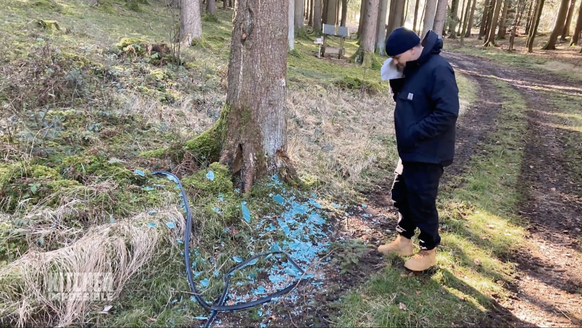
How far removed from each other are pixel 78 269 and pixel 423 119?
A: 2.92 metres

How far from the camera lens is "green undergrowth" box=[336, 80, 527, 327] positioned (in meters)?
2.88

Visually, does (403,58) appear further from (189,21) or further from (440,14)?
(440,14)

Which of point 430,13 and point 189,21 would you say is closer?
point 189,21

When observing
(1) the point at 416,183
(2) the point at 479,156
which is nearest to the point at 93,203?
(1) the point at 416,183

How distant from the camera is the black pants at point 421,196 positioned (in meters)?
3.13

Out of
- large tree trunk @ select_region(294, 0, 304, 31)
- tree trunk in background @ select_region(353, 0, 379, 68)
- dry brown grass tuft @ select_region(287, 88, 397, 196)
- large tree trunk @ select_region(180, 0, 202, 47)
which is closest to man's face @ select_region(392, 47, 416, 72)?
dry brown grass tuft @ select_region(287, 88, 397, 196)

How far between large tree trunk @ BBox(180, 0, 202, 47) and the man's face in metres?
9.21

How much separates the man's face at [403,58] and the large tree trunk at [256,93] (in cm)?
145

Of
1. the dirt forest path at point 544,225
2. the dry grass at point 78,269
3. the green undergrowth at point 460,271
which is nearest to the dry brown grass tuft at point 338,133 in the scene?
the green undergrowth at point 460,271

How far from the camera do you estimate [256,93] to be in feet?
13.3

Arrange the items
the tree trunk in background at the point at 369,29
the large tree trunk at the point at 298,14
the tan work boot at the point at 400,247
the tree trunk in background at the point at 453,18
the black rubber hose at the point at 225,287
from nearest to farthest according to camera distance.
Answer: the black rubber hose at the point at 225,287, the tan work boot at the point at 400,247, the tree trunk in background at the point at 369,29, the large tree trunk at the point at 298,14, the tree trunk in background at the point at 453,18

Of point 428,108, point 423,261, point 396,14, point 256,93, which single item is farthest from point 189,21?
point 396,14

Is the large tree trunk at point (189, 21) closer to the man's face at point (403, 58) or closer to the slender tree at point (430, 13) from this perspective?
the man's face at point (403, 58)

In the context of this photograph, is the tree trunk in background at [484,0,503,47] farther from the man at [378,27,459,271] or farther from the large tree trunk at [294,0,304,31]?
the man at [378,27,459,271]
